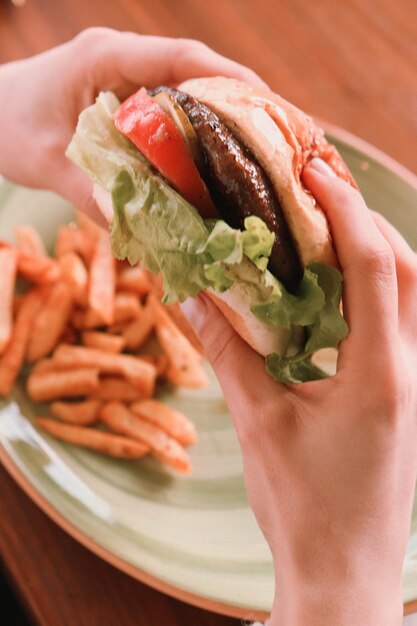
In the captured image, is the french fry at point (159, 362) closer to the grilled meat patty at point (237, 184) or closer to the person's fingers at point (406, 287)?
the grilled meat patty at point (237, 184)

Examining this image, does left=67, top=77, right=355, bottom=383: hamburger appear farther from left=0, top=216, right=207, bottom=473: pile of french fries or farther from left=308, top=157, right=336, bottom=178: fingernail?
left=0, top=216, right=207, bottom=473: pile of french fries

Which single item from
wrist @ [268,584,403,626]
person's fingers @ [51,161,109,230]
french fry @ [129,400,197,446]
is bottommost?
french fry @ [129,400,197,446]

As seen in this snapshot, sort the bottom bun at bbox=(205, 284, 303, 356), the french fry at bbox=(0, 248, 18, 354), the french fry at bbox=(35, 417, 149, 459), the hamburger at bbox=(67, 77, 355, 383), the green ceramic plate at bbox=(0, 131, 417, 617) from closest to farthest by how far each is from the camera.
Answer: the hamburger at bbox=(67, 77, 355, 383), the bottom bun at bbox=(205, 284, 303, 356), the green ceramic plate at bbox=(0, 131, 417, 617), the french fry at bbox=(35, 417, 149, 459), the french fry at bbox=(0, 248, 18, 354)

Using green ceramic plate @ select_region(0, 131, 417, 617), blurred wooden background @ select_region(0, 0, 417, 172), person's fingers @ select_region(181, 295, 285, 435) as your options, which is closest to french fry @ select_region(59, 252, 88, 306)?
green ceramic plate @ select_region(0, 131, 417, 617)

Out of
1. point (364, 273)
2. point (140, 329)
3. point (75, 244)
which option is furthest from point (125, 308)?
point (364, 273)

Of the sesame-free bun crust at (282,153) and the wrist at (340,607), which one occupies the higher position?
the sesame-free bun crust at (282,153)

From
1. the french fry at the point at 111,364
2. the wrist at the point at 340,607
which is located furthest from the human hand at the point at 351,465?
the french fry at the point at 111,364

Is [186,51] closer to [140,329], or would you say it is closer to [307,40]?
[140,329]
